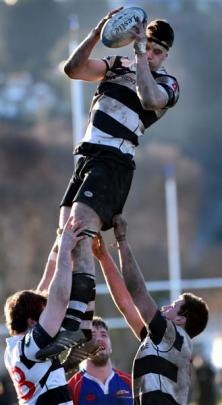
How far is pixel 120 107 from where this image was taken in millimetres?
8703

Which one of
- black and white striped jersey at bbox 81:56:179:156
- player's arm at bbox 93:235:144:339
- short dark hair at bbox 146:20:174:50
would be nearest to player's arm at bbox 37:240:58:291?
player's arm at bbox 93:235:144:339

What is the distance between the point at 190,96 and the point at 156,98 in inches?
1253

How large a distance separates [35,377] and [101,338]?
3.71ft

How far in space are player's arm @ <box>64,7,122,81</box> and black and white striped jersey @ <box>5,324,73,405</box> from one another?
1745 millimetres

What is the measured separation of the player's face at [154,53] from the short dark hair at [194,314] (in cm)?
172

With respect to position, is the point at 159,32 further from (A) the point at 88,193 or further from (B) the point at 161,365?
(B) the point at 161,365

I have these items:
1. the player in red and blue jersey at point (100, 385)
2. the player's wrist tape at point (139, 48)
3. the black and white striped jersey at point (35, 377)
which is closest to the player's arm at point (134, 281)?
the black and white striped jersey at point (35, 377)

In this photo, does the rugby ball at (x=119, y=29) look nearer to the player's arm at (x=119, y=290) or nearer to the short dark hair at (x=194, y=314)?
the player's arm at (x=119, y=290)

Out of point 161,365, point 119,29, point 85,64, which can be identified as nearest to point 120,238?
point 161,365

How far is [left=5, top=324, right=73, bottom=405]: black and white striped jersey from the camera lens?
28.2ft

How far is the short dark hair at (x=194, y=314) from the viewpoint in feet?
30.5

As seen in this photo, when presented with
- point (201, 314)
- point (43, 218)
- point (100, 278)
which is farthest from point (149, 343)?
point (43, 218)

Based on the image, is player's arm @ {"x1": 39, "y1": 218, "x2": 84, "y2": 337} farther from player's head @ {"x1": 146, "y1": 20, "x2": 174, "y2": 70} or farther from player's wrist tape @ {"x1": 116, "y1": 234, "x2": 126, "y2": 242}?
player's head @ {"x1": 146, "y1": 20, "x2": 174, "y2": 70}

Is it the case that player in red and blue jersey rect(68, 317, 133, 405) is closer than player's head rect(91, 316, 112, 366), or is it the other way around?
player's head rect(91, 316, 112, 366)
